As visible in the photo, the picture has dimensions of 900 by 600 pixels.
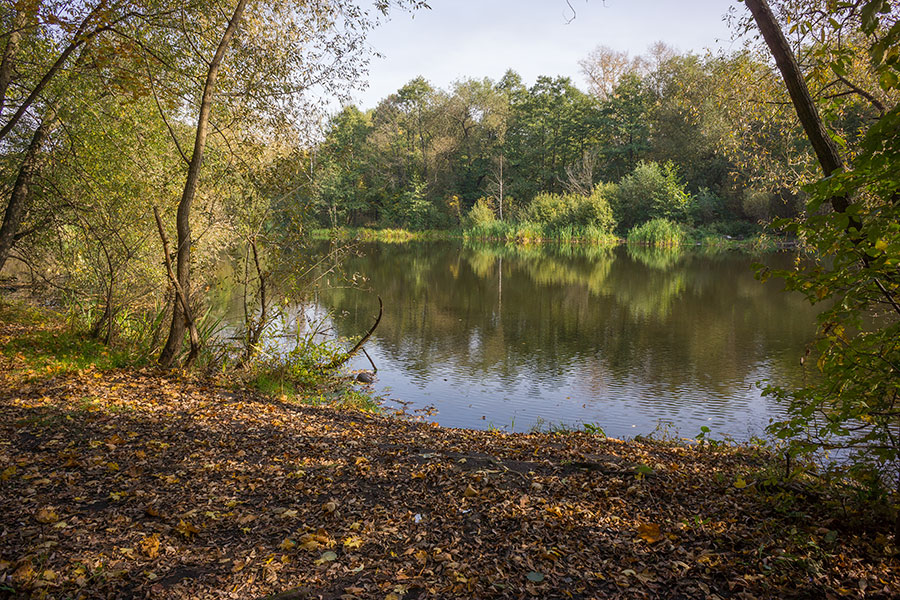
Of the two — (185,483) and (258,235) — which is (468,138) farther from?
(185,483)

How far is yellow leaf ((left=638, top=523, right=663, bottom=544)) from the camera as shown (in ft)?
11.8

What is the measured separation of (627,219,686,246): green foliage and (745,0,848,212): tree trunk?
42.2 m

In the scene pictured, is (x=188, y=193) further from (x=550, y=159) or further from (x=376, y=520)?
(x=550, y=159)

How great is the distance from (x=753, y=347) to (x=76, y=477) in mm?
13583

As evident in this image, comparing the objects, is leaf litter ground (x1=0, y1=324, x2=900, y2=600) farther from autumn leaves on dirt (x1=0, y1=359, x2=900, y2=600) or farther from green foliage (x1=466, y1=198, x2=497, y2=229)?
green foliage (x1=466, y1=198, x2=497, y2=229)

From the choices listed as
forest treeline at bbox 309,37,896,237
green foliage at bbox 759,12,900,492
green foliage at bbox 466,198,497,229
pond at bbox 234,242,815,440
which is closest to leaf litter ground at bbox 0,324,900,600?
green foliage at bbox 759,12,900,492

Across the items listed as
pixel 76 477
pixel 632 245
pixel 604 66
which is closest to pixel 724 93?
pixel 76 477

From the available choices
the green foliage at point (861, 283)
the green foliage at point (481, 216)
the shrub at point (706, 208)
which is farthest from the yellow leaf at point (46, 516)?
the green foliage at point (481, 216)

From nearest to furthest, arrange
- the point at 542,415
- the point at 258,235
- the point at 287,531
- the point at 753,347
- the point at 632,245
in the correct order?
the point at 287,531
the point at 258,235
the point at 542,415
the point at 753,347
the point at 632,245

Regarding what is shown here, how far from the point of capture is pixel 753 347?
13273 millimetres

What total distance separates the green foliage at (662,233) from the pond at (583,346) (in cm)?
1715

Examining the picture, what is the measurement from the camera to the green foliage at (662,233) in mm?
43906

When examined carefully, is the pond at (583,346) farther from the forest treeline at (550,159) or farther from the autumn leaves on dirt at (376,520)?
the forest treeline at (550,159)

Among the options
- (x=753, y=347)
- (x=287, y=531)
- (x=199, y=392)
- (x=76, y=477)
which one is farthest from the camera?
(x=753, y=347)
